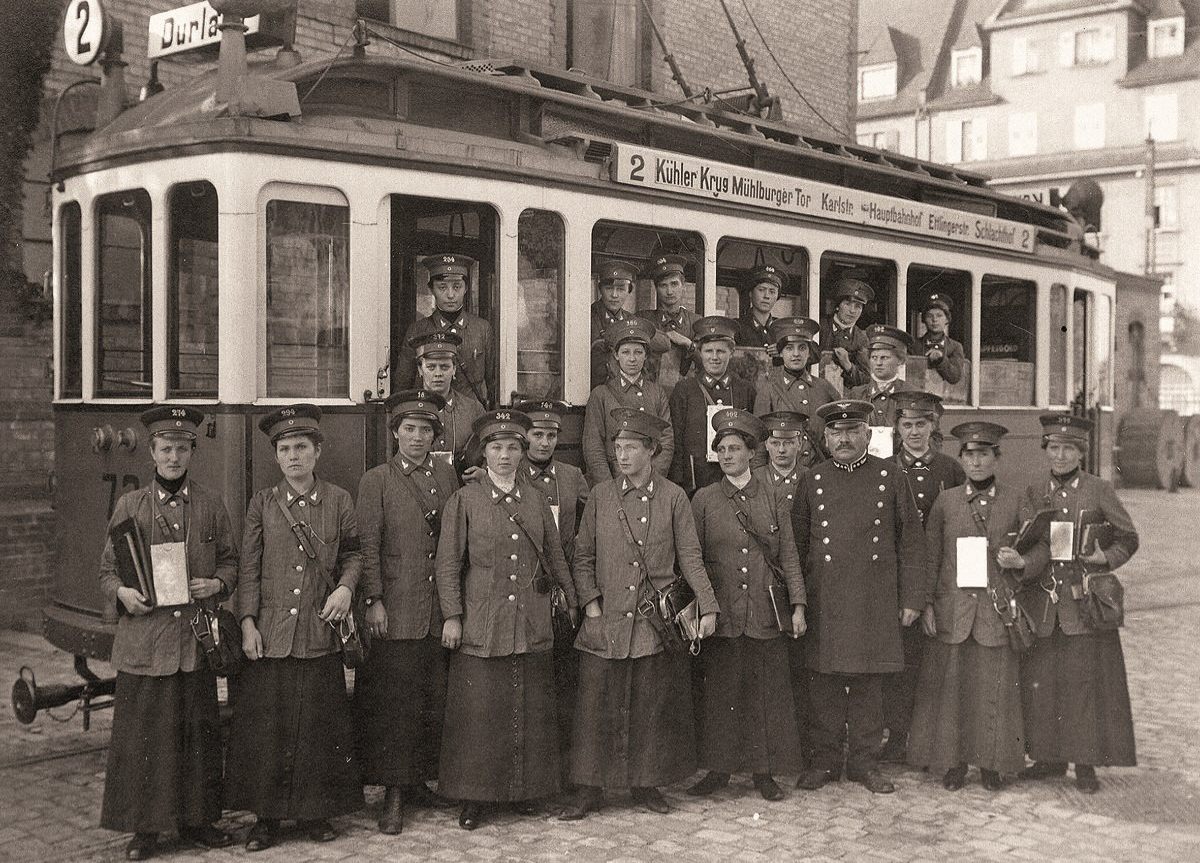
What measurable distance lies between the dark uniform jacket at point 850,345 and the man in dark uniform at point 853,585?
2035 mm

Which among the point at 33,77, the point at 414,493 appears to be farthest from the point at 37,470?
the point at 414,493

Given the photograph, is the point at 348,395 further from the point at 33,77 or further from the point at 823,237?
the point at 33,77

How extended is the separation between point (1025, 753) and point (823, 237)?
335 cm

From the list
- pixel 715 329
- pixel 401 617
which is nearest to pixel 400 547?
pixel 401 617

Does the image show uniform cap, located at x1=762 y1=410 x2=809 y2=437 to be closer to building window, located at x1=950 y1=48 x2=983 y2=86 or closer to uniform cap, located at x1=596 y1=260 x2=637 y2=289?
uniform cap, located at x1=596 y1=260 x2=637 y2=289

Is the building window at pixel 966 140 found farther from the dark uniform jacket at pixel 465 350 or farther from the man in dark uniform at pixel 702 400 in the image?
the dark uniform jacket at pixel 465 350

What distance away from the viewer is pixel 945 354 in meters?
8.77

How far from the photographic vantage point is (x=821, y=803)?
5.65 meters

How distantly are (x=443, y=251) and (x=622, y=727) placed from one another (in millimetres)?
2425

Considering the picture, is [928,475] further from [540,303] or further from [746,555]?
[540,303]

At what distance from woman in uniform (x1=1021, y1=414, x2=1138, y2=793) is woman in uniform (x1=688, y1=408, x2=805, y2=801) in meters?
1.13

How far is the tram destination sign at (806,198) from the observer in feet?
22.8

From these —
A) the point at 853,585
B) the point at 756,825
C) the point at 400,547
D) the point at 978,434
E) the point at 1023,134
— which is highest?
the point at 1023,134

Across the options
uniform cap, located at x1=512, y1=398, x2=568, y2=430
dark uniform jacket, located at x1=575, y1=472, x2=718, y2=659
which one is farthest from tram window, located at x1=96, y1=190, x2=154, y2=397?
dark uniform jacket, located at x1=575, y1=472, x2=718, y2=659
